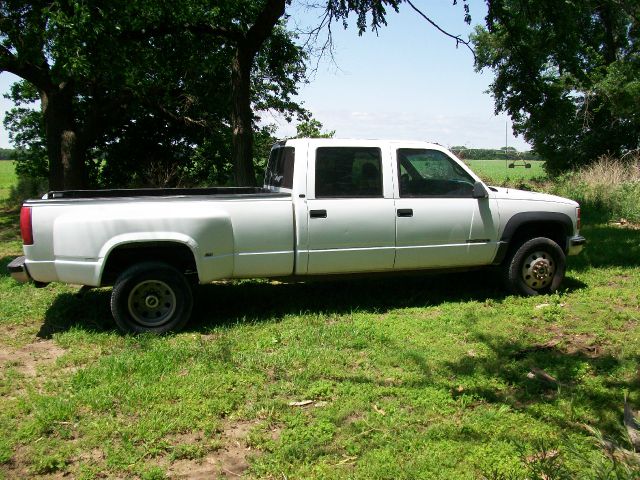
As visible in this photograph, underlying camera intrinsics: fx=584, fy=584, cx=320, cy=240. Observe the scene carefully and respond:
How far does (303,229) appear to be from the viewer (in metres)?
6.09

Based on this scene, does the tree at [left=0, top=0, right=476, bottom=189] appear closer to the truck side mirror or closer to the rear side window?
the rear side window

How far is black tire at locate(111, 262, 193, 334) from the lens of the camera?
562cm

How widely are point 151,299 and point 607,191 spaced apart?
1224 cm

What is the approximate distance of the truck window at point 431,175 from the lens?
6605 mm

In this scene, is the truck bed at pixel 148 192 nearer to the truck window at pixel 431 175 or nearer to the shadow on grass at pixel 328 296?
the shadow on grass at pixel 328 296

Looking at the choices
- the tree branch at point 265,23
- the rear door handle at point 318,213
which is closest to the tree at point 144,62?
the tree branch at point 265,23

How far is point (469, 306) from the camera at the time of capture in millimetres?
6699

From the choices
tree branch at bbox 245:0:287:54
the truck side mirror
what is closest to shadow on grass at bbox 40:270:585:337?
the truck side mirror

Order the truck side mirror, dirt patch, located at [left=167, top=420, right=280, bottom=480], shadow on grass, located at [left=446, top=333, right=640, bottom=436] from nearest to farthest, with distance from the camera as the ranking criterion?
dirt patch, located at [left=167, top=420, right=280, bottom=480], shadow on grass, located at [left=446, top=333, right=640, bottom=436], the truck side mirror

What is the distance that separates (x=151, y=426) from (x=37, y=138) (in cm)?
1537

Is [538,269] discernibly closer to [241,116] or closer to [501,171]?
Answer: [241,116]

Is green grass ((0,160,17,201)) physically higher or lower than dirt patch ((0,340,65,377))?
higher

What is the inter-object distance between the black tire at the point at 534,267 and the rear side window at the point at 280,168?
2.81m

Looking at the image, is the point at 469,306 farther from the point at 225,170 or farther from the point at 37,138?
the point at 37,138
